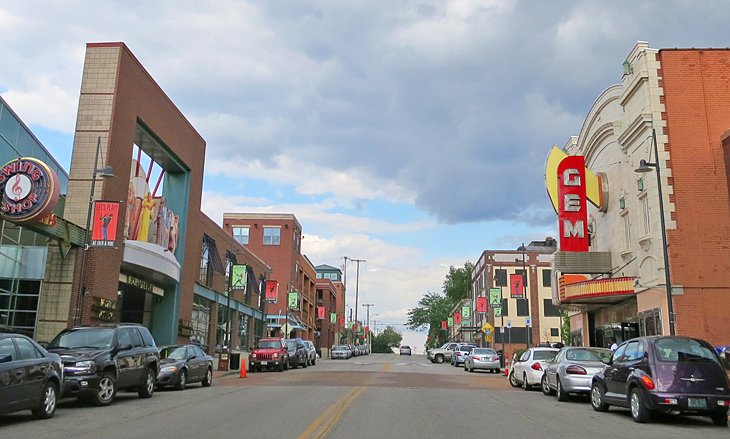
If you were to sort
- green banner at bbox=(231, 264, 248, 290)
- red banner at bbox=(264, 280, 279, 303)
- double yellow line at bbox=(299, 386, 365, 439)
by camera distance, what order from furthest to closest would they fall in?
1. red banner at bbox=(264, 280, 279, 303)
2. green banner at bbox=(231, 264, 248, 290)
3. double yellow line at bbox=(299, 386, 365, 439)

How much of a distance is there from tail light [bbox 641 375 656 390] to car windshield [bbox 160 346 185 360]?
1346 cm

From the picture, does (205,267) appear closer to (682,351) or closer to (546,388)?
(546,388)

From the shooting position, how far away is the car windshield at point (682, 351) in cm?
1207

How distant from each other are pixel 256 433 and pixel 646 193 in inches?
802

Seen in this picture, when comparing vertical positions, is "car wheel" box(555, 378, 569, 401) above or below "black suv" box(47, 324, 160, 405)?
below

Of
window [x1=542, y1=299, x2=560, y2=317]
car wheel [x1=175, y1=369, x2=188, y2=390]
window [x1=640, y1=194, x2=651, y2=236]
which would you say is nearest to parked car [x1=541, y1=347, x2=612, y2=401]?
window [x1=640, y1=194, x2=651, y2=236]

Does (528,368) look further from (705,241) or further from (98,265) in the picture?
(98,265)

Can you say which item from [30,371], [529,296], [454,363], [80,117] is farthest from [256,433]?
[529,296]

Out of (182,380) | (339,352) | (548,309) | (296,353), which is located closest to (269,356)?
(296,353)

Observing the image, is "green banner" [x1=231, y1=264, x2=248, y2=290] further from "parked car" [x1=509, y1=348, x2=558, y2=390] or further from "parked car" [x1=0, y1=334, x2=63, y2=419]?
"parked car" [x1=0, y1=334, x2=63, y2=419]

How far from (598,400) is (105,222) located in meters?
16.0

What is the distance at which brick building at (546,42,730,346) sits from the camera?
75.5 ft

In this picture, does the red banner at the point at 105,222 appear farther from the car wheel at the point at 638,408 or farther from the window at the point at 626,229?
the window at the point at 626,229

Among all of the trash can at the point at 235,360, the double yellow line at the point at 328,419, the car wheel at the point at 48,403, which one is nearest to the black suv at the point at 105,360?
the car wheel at the point at 48,403
